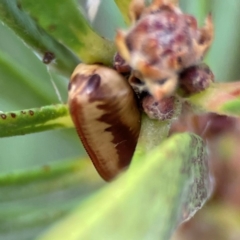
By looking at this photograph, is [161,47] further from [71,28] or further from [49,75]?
[49,75]

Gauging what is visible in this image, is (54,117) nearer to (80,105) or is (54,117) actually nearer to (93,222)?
(80,105)

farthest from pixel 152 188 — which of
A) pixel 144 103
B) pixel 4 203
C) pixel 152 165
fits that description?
pixel 4 203

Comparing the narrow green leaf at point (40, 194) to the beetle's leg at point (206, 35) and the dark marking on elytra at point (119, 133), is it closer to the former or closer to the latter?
the dark marking on elytra at point (119, 133)

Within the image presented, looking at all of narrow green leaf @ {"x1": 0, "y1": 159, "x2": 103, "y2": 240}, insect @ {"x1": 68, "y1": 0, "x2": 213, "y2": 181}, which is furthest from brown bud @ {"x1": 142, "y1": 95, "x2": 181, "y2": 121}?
narrow green leaf @ {"x1": 0, "y1": 159, "x2": 103, "y2": 240}

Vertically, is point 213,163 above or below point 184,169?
below

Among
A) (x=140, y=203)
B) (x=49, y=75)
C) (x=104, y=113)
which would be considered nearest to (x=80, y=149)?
(x=49, y=75)

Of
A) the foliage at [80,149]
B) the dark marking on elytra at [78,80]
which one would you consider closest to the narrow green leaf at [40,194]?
the foliage at [80,149]
